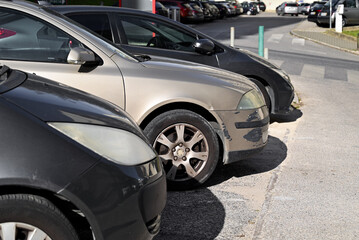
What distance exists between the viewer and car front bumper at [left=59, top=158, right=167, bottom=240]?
3.01 metres

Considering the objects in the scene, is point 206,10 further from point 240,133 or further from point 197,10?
point 240,133

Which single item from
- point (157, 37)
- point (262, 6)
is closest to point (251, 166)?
point (157, 37)

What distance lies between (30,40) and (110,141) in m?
2.38

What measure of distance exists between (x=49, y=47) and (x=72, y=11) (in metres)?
2.28

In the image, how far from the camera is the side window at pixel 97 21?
24.2ft

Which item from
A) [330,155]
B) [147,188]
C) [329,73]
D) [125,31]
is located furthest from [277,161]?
Answer: [329,73]

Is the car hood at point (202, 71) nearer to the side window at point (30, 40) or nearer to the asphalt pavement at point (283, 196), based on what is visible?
the side window at point (30, 40)

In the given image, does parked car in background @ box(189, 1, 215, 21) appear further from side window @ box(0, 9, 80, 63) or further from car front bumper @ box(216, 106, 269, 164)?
side window @ box(0, 9, 80, 63)

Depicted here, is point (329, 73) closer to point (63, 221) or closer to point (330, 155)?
point (330, 155)

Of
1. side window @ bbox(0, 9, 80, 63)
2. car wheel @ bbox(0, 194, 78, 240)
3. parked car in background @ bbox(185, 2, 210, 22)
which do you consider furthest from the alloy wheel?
parked car in background @ bbox(185, 2, 210, 22)

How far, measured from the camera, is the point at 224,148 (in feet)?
18.2

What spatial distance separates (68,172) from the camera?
297 cm

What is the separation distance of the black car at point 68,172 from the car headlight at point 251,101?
2.28 m

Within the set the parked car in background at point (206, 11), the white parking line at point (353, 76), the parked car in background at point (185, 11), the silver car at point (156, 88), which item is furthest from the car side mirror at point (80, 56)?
the parked car in background at point (206, 11)
